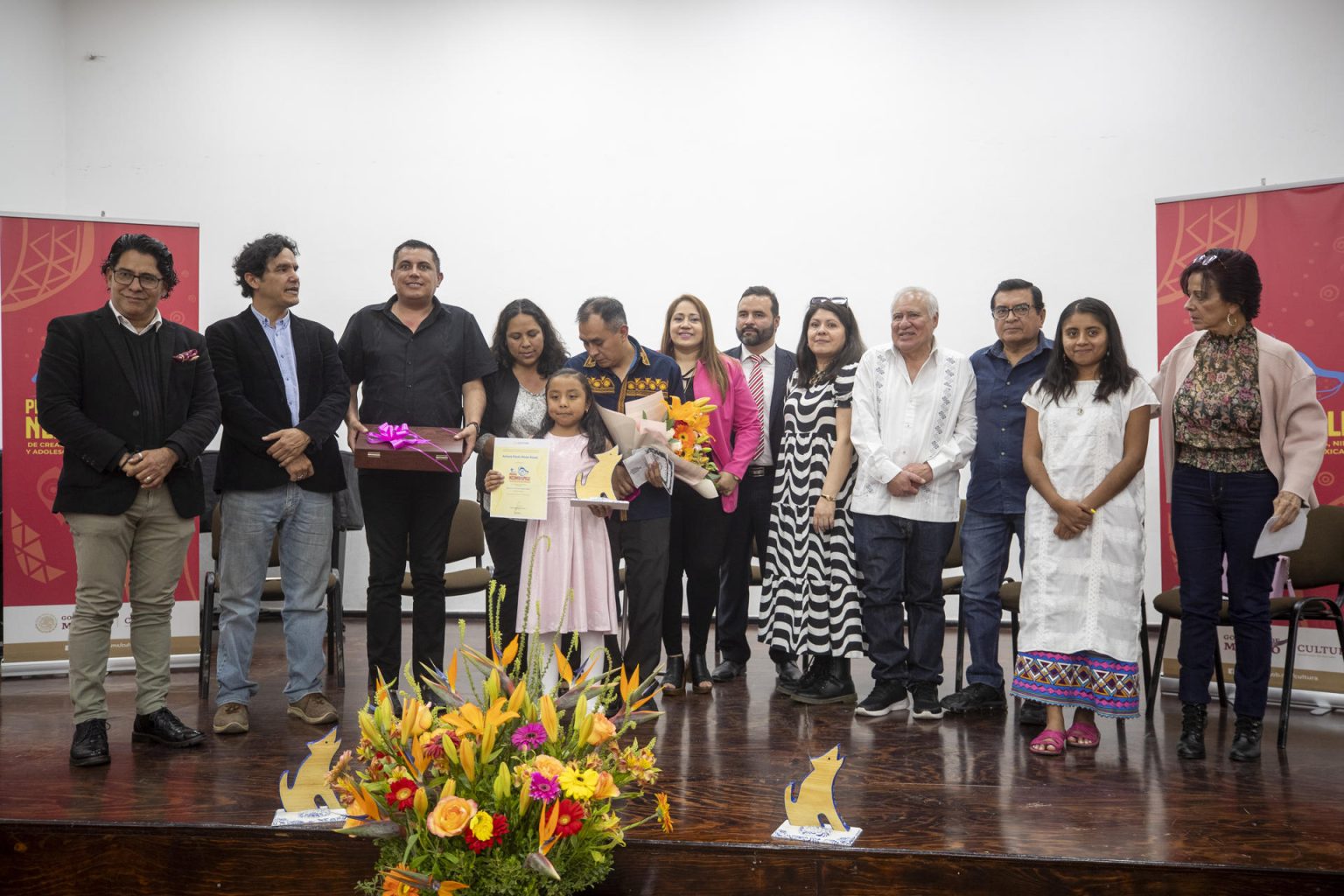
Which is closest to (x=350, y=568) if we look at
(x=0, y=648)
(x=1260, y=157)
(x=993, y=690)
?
(x=0, y=648)

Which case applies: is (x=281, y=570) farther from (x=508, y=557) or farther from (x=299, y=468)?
(x=508, y=557)

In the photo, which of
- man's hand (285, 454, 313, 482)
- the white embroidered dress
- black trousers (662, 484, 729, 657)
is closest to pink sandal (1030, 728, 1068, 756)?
the white embroidered dress

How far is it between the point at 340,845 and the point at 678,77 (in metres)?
5.29

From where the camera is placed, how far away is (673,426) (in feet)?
12.8

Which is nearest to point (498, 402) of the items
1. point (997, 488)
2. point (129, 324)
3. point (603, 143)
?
point (129, 324)

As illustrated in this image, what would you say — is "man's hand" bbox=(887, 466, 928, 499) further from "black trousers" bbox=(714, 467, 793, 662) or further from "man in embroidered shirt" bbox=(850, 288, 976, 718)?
"black trousers" bbox=(714, 467, 793, 662)

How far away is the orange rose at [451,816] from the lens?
5.45 feet

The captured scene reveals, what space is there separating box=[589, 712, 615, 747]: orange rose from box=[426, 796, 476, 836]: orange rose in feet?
0.77

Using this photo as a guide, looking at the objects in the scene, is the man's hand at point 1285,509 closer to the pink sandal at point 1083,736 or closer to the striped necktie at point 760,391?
the pink sandal at point 1083,736

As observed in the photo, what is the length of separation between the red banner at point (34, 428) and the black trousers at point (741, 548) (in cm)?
254

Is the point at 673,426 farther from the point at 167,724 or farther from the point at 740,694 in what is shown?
the point at 167,724

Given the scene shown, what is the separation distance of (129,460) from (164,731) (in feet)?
2.88

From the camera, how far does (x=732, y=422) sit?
4.30m

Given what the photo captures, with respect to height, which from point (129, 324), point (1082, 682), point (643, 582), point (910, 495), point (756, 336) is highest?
point (756, 336)
